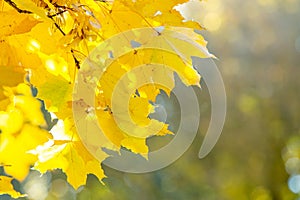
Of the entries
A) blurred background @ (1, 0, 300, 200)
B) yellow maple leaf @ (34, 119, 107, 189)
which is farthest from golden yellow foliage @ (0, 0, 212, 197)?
blurred background @ (1, 0, 300, 200)

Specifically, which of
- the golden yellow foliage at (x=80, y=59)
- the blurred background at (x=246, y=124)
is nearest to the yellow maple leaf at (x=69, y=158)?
the golden yellow foliage at (x=80, y=59)

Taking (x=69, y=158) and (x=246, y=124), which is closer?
(x=69, y=158)

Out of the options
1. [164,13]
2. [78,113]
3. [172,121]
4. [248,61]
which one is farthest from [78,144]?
[248,61]

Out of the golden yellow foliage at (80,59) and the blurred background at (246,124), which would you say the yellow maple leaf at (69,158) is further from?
the blurred background at (246,124)

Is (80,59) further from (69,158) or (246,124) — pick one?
(246,124)

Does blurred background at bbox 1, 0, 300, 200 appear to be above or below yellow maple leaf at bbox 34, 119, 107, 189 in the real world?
below

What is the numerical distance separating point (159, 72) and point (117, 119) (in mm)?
89

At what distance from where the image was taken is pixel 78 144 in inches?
26.5

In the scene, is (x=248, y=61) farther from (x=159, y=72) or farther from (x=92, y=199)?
(x=159, y=72)

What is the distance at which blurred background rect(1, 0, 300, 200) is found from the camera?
15.5 ft

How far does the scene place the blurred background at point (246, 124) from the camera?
4.73 metres

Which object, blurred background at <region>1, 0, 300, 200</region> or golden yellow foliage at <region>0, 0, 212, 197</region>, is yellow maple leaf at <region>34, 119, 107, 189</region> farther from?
blurred background at <region>1, 0, 300, 200</region>

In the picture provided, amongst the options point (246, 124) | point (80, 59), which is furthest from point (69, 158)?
point (246, 124)

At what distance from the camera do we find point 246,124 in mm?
4910
